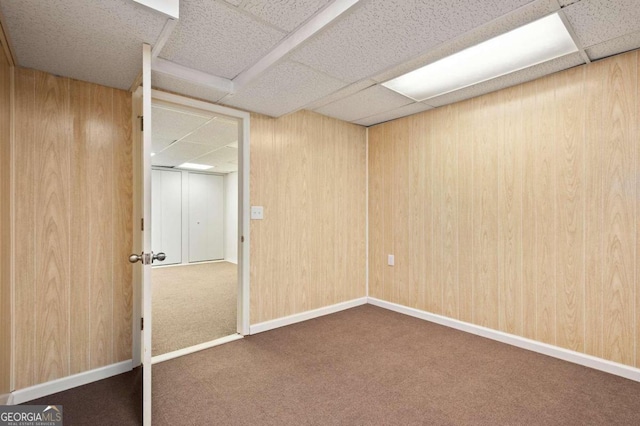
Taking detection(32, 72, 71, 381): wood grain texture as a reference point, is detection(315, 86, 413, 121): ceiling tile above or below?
above

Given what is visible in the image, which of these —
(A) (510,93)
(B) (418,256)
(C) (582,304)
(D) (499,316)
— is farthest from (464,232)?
(A) (510,93)

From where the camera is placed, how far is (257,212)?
308cm

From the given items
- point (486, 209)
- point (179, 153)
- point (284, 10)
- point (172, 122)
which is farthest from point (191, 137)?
point (486, 209)

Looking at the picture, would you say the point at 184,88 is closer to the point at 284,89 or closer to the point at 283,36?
the point at 284,89

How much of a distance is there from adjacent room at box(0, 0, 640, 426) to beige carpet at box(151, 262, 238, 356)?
6 cm

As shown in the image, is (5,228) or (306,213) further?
(306,213)

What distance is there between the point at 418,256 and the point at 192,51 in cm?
290

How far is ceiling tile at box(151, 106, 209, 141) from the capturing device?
3.35 meters

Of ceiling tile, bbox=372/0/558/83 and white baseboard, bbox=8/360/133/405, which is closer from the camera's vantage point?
ceiling tile, bbox=372/0/558/83

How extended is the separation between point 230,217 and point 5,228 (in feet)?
20.3

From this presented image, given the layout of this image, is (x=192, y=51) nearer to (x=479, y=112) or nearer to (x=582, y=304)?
(x=479, y=112)

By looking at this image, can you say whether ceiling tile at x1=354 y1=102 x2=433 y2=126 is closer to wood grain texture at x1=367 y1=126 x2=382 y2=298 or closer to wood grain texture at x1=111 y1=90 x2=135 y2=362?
wood grain texture at x1=367 y1=126 x2=382 y2=298

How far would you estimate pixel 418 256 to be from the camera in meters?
3.51

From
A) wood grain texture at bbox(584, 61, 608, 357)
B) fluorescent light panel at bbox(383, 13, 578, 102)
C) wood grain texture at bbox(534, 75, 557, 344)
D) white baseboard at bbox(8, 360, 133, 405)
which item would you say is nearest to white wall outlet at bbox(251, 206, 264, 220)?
white baseboard at bbox(8, 360, 133, 405)
